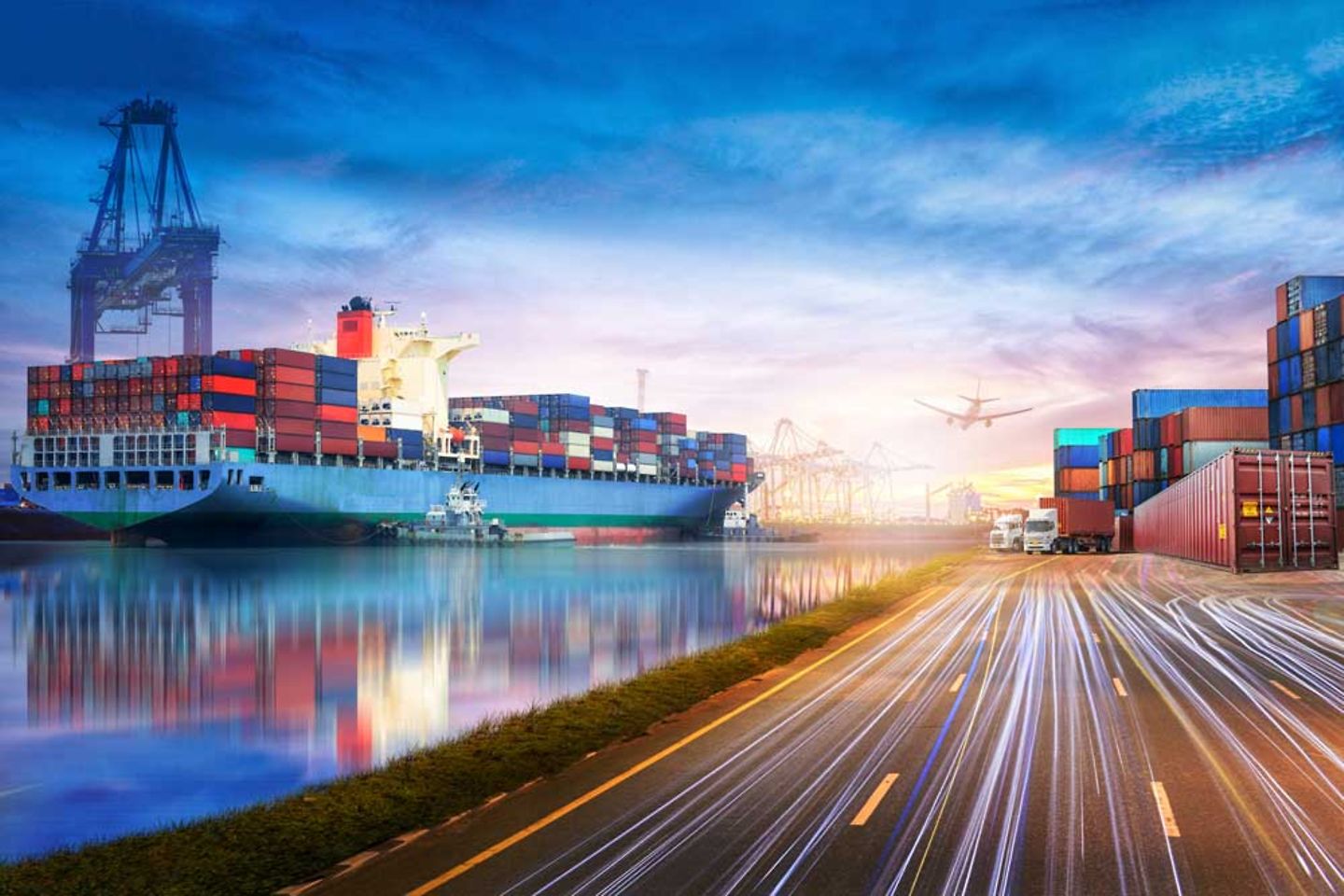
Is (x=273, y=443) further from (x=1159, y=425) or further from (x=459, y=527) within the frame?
(x=1159, y=425)

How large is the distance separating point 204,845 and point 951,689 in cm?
1239

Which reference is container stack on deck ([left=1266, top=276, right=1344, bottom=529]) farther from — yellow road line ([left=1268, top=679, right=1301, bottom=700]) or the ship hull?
the ship hull

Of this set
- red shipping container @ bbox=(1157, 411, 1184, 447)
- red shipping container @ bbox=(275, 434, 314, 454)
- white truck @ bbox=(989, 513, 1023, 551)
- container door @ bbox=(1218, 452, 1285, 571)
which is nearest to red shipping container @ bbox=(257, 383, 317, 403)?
red shipping container @ bbox=(275, 434, 314, 454)

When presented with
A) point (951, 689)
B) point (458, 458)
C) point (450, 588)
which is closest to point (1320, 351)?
point (450, 588)

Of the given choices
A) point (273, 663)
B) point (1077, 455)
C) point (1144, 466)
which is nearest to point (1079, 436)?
point (1077, 455)

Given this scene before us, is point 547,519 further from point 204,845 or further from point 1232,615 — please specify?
point 204,845

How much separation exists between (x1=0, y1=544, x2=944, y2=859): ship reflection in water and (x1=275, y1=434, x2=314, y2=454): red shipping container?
A: 26.6 metres

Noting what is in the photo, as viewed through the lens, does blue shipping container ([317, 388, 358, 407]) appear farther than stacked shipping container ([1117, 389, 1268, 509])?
Yes

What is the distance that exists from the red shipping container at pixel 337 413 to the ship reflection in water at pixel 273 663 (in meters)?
31.7

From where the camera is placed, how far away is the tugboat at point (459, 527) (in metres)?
106

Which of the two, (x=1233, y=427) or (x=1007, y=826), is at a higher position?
(x=1233, y=427)

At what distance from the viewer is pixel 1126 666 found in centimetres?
2144

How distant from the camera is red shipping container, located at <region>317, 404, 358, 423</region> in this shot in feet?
323

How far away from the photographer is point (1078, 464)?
5133 inches
